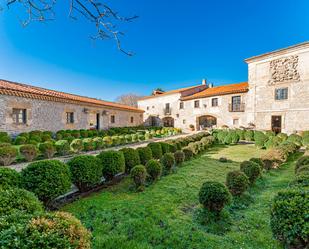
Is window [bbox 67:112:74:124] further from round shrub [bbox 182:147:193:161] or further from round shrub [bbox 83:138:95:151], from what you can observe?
round shrub [bbox 182:147:193:161]

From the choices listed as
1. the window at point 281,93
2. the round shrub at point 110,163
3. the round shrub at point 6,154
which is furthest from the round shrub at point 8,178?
the window at point 281,93

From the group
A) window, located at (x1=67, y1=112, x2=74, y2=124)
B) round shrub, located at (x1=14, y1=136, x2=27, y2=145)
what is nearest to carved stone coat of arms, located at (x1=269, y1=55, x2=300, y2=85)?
window, located at (x1=67, y1=112, x2=74, y2=124)

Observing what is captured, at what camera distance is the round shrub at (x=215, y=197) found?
366cm

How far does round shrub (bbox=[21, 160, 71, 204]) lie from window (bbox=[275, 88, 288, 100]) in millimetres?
20393

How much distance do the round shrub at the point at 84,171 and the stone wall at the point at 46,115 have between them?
32.8ft

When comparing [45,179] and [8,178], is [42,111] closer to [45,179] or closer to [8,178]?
[45,179]

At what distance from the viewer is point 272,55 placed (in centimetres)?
1770

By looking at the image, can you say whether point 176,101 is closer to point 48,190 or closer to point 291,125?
point 291,125

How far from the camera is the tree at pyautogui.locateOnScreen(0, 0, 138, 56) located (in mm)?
2710

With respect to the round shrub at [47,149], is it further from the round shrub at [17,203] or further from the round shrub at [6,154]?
the round shrub at [17,203]

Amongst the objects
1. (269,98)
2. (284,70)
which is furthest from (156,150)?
(284,70)

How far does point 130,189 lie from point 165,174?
1.93 metres

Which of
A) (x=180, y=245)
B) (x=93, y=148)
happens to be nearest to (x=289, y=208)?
(x=180, y=245)

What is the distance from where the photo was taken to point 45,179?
3.49 meters
